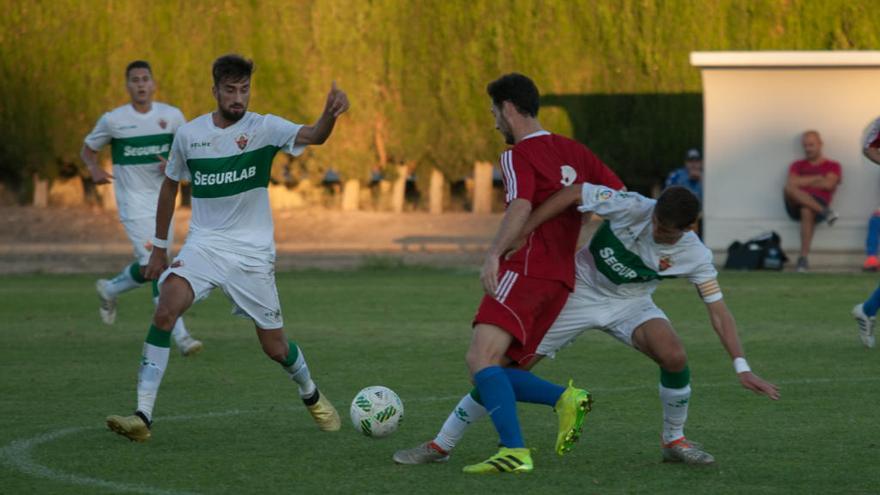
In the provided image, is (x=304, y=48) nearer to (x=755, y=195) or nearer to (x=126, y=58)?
(x=126, y=58)

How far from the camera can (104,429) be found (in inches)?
342

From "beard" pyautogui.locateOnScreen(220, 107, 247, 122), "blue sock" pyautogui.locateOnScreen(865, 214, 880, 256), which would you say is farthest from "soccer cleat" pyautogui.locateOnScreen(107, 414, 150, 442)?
"blue sock" pyautogui.locateOnScreen(865, 214, 880, 256)

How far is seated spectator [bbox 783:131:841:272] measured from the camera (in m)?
20.0

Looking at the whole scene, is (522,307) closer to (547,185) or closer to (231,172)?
(547,185)

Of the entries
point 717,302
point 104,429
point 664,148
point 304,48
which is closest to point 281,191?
point 304,48

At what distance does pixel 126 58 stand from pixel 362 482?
2125 cm

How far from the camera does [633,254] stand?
7.38 m

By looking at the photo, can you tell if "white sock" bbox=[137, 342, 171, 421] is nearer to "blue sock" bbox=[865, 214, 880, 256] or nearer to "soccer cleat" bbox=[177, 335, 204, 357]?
"soccer cleat" bbox=[177, 335, 204, 357]

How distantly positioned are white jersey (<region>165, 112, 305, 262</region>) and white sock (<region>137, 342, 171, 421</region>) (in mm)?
677

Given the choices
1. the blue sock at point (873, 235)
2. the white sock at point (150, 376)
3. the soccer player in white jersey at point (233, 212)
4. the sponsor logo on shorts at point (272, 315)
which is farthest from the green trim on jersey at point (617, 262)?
the blue sock at point (873, 235)

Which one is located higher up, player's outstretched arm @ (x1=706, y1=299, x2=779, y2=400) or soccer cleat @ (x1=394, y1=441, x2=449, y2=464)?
player's outstretched arm @ (x1=706, y1=299, x2=779, y2=400)

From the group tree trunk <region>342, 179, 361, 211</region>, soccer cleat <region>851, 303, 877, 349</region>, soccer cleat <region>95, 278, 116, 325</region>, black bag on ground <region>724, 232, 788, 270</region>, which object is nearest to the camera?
soccer cleat <region>851, 303, 877, 349</region>

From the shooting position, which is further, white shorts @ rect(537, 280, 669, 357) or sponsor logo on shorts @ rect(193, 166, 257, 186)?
sponsor logo on shorts @ rect(193, 166, 257, 186)

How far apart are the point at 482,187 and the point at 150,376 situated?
19.8 m
